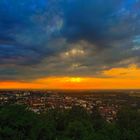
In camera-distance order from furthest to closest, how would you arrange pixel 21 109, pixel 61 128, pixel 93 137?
pixel 61 128
pixel 21 109
pixel 93 137

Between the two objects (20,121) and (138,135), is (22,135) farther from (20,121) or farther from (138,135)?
(138,135)

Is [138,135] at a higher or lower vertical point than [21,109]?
lower

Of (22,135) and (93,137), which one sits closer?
(93,137)

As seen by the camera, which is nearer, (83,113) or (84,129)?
(84,129)

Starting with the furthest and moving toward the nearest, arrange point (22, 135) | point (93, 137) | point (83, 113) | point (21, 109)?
1. point (83, 113)
2. point (21, 109)
3. point (22, 135)
4. point (93, 137)

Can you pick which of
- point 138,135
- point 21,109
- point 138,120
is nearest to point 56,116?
point 21,109

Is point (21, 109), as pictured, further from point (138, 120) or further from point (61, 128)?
point (138, 120)

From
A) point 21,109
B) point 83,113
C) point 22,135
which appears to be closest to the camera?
point 22,135

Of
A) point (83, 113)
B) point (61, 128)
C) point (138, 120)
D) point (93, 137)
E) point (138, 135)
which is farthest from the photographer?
point (83, 113)

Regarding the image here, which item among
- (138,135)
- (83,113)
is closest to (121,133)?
(138,135)
